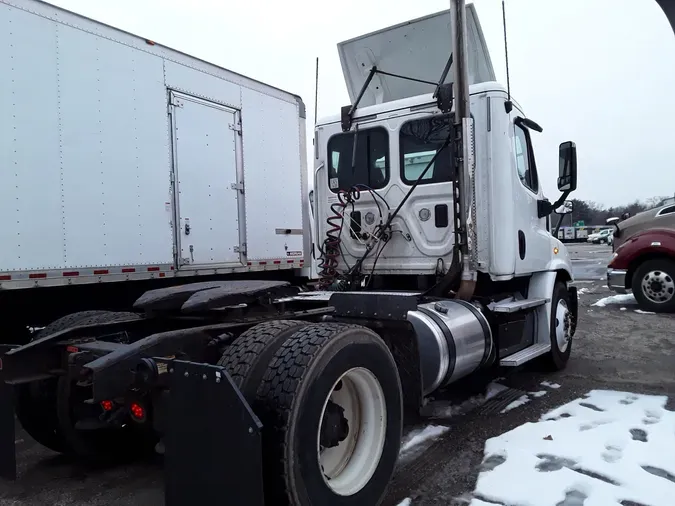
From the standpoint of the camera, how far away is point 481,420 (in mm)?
4574

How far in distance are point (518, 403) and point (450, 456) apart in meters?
1.49

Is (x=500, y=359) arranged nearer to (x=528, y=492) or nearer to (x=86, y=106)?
(x=528, y=492)

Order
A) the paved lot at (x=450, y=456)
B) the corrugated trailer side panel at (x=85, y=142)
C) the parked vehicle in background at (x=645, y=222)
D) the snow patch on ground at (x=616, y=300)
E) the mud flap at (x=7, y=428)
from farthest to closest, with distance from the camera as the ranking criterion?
the snow patch on ground at (x=616, y=300) → the parked vehicle in background at (x=645, y=222) → the corrugated trailer side panel at (x=85, y=142) → the paved lot at (x=450, y=456) → the mud flap at (x=7, y=428)

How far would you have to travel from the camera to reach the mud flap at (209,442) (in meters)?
2.22

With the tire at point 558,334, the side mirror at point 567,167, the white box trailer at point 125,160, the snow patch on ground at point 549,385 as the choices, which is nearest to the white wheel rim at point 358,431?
the snow patch on ground at point 549,385

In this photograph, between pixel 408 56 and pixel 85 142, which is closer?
pixel 85 142

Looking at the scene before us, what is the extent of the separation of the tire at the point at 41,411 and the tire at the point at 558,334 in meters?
4.73

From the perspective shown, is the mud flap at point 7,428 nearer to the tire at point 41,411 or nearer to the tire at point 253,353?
the tire at point 41,411

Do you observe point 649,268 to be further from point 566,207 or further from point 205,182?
point 205,182

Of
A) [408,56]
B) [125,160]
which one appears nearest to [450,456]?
[408,56]

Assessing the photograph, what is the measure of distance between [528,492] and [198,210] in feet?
15.3

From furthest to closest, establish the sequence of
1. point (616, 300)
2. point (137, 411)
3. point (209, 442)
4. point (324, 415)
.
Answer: point (616, 300), point (324, 415), point (137, 411), point (209, 442)

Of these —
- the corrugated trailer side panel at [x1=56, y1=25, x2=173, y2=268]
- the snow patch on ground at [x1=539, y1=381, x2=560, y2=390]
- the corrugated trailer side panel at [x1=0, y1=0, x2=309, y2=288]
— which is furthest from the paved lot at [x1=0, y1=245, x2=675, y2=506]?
the corrugated trailer side panel at [x1=56, y1=25, x2=173, y2=268]

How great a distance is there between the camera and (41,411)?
3475 mm
